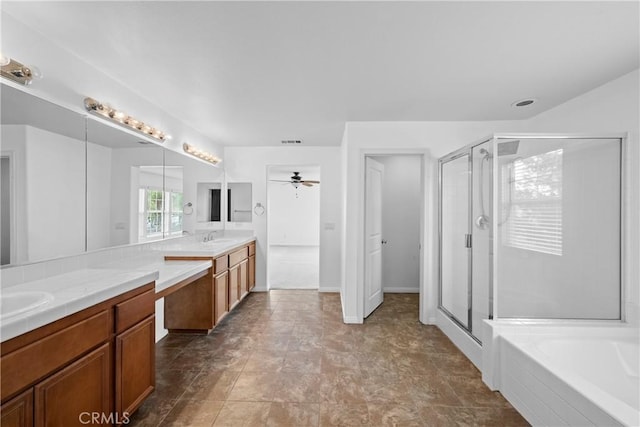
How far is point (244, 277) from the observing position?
13.8 feet

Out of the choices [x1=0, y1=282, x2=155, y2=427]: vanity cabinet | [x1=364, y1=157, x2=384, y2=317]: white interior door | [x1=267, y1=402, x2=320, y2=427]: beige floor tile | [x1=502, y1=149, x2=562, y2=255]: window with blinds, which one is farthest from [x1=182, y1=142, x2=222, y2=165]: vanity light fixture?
[x1=502, y1=149, x2=562, y2=255]: window with blinds

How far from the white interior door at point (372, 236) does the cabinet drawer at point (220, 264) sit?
171 centimetres

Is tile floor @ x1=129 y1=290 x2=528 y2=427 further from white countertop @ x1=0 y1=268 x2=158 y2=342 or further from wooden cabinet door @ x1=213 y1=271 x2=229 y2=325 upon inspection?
white countertop @ x1=0 y1=268 x2=158 y2=342

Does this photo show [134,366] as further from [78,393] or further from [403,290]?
[403,290]

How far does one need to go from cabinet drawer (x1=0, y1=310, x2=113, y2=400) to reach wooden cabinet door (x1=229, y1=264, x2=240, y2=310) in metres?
2.04

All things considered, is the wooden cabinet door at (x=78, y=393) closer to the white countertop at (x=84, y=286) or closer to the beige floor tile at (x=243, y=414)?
the white countertop at (x=84, y=286)

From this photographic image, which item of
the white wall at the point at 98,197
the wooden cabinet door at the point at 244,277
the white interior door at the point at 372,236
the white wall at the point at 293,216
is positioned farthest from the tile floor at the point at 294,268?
the white wall at the point at 98,197

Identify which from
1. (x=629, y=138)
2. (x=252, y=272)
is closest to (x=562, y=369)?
(x=629, y=138)

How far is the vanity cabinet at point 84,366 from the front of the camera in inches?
45.0

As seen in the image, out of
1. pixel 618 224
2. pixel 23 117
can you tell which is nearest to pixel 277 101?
pixel 23 117

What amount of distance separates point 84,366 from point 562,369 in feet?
Answer: 8.55

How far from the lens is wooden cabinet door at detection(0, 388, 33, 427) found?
42.9 inches

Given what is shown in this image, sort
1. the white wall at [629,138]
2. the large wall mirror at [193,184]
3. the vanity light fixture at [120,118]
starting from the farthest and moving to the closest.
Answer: the large wall mirror at [193,184] → the white wall at [629,138] → the vanity light fixture at [120,118]

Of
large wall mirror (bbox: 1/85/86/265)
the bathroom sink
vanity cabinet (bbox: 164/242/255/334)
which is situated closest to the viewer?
the bathroom sink
